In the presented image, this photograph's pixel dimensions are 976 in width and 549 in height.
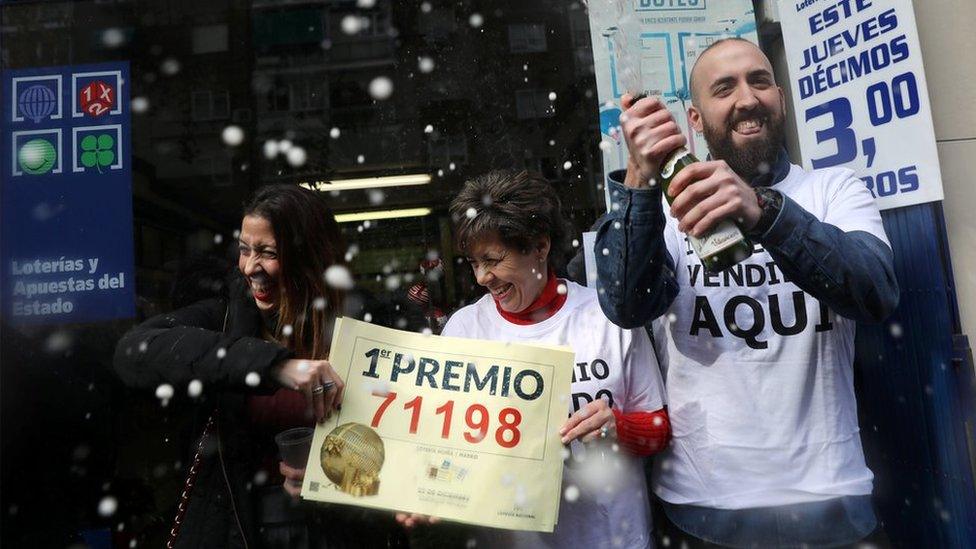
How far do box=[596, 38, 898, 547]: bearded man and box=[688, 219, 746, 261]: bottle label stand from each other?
0.20 feet

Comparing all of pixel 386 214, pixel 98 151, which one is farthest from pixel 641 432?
pixel 98 151

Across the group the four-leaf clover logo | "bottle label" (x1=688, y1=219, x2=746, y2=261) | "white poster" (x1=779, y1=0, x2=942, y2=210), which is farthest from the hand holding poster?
the four-leaf clover logo

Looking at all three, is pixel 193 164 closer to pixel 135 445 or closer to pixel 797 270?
pixel 135 445

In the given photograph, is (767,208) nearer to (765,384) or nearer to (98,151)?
(765,384)

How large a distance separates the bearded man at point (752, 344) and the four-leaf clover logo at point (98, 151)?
7.08 feet

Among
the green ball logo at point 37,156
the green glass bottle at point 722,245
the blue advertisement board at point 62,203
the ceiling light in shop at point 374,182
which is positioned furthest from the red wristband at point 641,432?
the green ball logo at point 37,156

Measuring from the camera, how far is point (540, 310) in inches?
75.0

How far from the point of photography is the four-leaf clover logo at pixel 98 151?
269 centimetres

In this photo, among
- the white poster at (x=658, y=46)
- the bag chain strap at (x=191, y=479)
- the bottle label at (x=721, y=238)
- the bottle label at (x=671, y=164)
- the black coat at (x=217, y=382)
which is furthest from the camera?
the white poster at (x=658, y=46)

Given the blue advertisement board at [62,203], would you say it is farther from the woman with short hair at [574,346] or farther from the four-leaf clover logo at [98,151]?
the woman with short hair at [574,346]

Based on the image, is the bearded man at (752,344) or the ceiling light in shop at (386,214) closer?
the bearded man at (752,344)

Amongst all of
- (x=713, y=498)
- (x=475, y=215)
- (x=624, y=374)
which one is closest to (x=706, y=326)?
(x=624, y=374)

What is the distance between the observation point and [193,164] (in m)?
2.79

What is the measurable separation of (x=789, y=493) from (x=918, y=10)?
183cm
